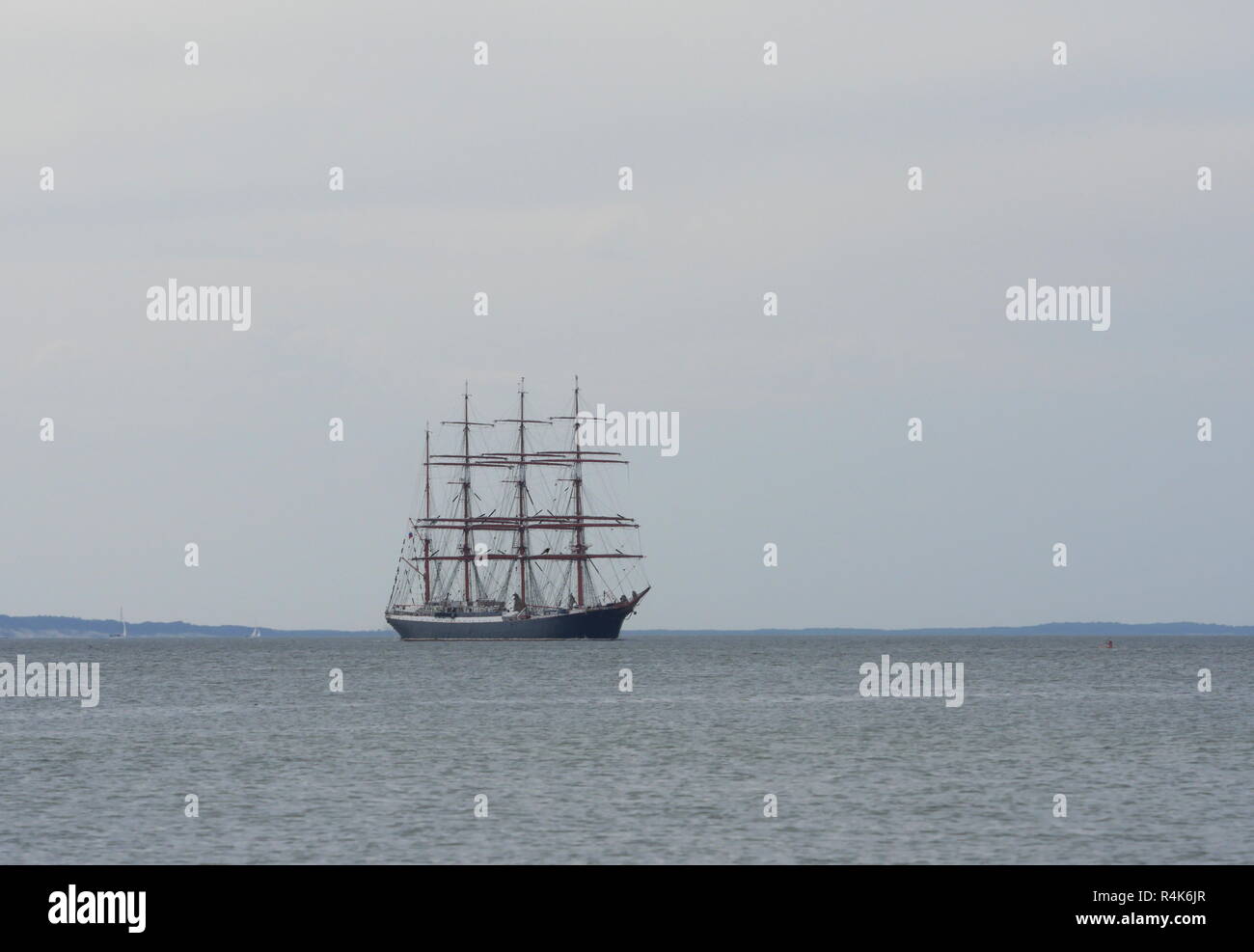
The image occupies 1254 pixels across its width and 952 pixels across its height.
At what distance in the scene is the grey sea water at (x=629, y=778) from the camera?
31.9m

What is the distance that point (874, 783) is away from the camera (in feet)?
140

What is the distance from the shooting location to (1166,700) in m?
86.5

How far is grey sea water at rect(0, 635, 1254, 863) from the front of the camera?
31.9 m

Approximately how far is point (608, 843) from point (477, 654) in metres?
139

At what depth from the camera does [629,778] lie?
1729 inches
